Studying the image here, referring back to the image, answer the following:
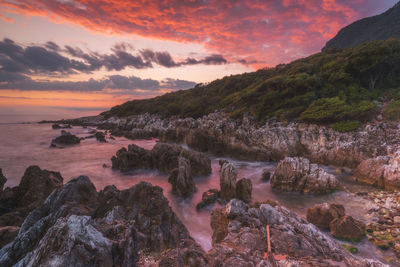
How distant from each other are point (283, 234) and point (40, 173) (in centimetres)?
1192

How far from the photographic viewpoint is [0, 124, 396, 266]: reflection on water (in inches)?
381

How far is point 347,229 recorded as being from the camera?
7.36m

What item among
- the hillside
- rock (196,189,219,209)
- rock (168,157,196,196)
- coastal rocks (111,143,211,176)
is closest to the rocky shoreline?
rock (196,189,219,209)

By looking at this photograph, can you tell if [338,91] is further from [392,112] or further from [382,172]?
[382,172]

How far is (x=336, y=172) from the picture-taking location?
1412 cm

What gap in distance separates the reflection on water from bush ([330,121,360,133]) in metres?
4.49

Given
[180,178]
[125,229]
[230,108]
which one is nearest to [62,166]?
[180,178]

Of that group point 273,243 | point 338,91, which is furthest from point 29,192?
point 338,91

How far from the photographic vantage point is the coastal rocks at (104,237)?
2.77 m

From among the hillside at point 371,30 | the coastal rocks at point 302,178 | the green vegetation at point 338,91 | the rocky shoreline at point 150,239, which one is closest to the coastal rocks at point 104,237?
the rocky shoreline at point 150,239

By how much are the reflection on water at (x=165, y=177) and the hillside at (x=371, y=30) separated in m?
74.8

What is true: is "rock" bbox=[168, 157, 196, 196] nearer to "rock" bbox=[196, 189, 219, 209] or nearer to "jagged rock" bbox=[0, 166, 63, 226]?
"rock" bbox=[196, 189, 219, 209]

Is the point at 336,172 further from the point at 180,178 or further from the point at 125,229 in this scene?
the point at 125,229

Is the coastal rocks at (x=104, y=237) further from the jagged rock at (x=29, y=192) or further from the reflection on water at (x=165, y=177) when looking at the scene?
the jagged rock at (x=29, y=192)
